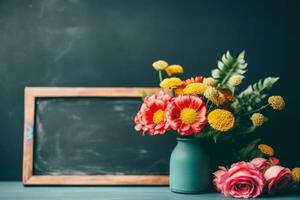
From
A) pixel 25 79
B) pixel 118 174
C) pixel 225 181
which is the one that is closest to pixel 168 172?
pixel 118 174

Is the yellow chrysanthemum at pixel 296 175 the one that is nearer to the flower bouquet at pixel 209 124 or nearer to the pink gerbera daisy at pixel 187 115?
the flower bouquet at pixel 209 124

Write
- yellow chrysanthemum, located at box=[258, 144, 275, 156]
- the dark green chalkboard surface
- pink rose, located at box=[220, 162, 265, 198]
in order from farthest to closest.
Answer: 1. the dark green chalkboard surface
2. yellow chrysanthemum, located at box=[258, 144, 275, 156]
3. pink rose, located at box=[220, 162, 265, 198]

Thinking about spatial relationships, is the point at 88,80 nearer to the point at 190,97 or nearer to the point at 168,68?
the point at 168,68

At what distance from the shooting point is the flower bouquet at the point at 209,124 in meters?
1.47

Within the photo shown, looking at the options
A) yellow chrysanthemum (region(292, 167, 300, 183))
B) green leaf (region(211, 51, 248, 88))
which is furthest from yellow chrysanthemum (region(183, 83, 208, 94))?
yellow chrysanthemum (region(292, 167, 300, 183))

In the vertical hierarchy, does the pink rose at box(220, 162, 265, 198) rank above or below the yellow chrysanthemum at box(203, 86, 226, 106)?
below

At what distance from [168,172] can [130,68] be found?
0.43 m

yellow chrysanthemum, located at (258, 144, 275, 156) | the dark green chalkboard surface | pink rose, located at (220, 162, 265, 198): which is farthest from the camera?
the dark green chalkboard surface

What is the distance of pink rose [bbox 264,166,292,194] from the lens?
4.87ft

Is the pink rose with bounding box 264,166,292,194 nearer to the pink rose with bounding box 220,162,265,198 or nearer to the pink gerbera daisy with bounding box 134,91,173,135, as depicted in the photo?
the pink rose with bounding box 220,162,265,198

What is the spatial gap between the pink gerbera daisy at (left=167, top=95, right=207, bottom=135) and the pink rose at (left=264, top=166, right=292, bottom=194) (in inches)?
10.7

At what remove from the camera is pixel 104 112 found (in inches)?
68.4

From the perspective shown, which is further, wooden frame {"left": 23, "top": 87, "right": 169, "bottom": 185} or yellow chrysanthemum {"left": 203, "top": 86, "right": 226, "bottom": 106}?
wooden frame {"left": 23, "top": 87, "right": 169, "bottom": 185}

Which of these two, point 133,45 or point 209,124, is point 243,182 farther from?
point 133,45
